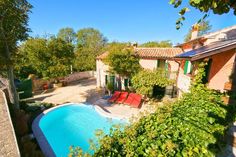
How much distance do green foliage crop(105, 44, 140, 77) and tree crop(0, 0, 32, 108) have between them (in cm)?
998

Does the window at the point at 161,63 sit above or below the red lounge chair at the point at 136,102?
above

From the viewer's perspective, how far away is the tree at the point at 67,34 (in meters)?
65.2

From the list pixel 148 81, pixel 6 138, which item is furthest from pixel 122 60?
pixel 6 138

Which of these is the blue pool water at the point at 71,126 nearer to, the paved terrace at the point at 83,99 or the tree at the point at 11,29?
the paved terrace at the point at 83,99

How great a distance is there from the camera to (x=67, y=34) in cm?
6681

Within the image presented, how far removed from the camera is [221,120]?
4.54m

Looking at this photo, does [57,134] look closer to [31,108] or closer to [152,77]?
[31,108]

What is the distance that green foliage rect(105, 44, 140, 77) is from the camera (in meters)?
18.8

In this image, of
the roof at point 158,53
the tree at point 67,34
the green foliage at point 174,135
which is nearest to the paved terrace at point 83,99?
the roof at point 158,53

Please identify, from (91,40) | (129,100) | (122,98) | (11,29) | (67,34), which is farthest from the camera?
(67,34)

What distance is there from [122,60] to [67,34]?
5738 centimetres

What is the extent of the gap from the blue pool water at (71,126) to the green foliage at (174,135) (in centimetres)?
631

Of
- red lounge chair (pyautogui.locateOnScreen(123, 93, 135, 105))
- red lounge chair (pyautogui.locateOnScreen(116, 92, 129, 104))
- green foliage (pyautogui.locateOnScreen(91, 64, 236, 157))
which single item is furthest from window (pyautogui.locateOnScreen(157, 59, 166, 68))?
green foliage (pyautogui.locateOnScreen(91, 64, 236, 157))

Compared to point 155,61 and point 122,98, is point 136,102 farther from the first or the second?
point 155,61
